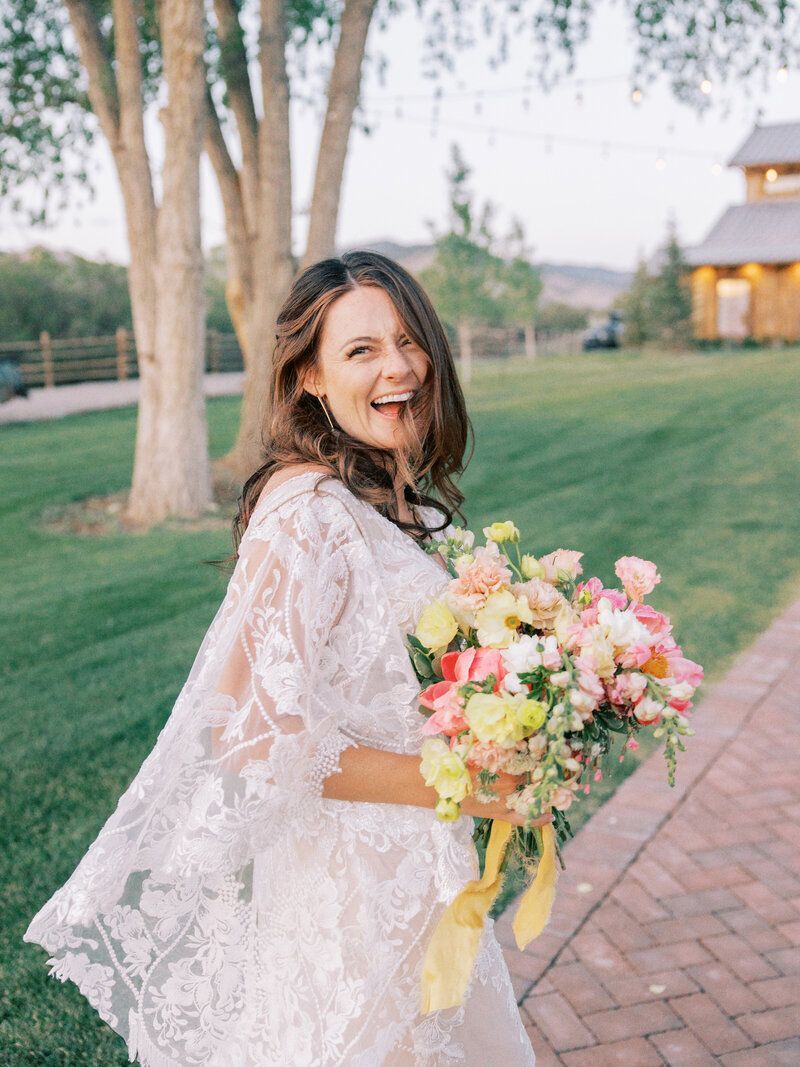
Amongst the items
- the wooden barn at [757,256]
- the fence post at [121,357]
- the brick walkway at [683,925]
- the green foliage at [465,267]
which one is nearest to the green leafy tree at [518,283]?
the green foliage at [465,267]

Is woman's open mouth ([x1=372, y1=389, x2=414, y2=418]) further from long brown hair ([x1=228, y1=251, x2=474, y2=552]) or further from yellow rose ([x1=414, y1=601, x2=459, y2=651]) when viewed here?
yellow rose ([x1=414, y1=601, x2=459, y2=651])

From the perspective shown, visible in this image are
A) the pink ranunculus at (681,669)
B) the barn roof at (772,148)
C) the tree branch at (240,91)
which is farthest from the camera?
the barn roof at (772,148)

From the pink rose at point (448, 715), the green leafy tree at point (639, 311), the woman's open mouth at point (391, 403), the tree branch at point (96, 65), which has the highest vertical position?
the tree branch at point (96, 65)

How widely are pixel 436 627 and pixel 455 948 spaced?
55 centimetres

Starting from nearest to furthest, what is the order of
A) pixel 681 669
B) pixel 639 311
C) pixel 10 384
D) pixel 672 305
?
pixel 681 669
pixel 10 384
pixel 672 305
pixel 639 311

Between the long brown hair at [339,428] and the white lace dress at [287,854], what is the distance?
110 millimetres

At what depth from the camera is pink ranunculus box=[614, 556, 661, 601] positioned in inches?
74.2

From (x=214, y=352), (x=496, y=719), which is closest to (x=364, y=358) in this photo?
(x=496, y=719)

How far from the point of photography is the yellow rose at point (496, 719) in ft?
5.19

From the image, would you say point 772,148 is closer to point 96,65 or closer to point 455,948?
point 96,65

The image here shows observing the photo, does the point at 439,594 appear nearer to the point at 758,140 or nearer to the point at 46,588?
the point at 46,588

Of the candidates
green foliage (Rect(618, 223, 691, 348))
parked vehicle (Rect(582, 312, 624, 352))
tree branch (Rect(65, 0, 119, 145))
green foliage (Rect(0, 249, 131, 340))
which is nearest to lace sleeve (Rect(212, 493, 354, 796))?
tree branch (Rect(65, 0, 119, 145))

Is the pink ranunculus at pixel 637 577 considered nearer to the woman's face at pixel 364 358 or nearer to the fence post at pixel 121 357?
the woman's face at pixel 364 358

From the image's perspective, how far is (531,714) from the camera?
1.59m
